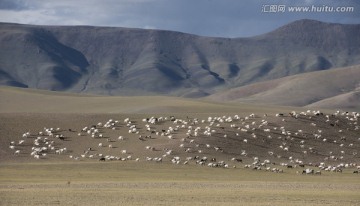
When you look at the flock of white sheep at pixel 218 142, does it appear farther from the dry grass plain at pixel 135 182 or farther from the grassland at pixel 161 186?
the grassland at pixel 161 186

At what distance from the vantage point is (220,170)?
60.8 meters

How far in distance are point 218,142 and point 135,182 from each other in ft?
74.3

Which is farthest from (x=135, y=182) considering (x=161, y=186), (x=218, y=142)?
(x=218, y=142)

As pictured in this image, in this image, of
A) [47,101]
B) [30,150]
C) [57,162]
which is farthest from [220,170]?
[47,101]

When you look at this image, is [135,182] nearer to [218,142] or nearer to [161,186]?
[161,186]

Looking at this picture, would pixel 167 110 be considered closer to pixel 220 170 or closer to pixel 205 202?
pixel 220 170

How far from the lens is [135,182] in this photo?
49.4 metres

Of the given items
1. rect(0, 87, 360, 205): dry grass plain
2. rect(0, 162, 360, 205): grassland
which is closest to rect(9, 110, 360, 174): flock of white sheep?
rect(0, 87, 360, 205): dry grass plain

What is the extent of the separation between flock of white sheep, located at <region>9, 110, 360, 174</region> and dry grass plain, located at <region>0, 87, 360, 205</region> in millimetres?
1240

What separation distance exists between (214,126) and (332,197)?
124ft

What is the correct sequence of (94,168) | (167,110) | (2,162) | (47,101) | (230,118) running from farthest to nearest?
(47,101)
(167,110)
(230,118)
(2,162)
(94,168)

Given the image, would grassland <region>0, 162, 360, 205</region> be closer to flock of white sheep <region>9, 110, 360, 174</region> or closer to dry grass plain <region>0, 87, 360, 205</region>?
dry grass plain <region>0, 87, 360, 205</region>

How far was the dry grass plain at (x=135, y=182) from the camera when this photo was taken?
3634 centimetres

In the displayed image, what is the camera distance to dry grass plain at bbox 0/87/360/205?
36.3 metres
